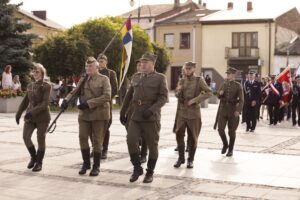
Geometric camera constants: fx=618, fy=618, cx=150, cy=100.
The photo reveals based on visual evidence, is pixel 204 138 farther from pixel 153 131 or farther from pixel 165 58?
pixel 165 58

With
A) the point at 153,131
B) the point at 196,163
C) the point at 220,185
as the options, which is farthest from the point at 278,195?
the point at 196,163

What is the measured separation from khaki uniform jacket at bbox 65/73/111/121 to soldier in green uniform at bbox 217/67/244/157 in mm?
3316

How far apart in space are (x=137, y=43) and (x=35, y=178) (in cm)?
2295

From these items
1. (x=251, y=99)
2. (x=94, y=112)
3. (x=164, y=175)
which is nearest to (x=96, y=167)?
(x=94, y=112)

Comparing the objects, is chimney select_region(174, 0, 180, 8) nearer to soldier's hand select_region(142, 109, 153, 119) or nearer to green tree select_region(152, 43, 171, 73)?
green tree select_region(152, 43, 171, 73)

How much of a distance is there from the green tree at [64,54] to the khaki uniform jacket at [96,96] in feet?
57.9

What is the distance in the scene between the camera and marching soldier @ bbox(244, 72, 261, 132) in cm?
1783

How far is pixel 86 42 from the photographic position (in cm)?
2769

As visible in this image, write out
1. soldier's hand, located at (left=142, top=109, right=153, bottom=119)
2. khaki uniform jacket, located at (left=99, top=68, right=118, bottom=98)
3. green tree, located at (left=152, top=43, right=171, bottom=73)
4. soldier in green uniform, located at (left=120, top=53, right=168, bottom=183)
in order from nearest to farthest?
soldier's hand, located at (left=142, top=109, right=153, bottom=119), soldier in green uniform, located at (left=120, top=53, right=168, bottom=183), khaki uniform jacket, located at (left=99, top=68, right=118, bottom=98), green tree, located at (left=152, top=43, right=171, bottom=73)

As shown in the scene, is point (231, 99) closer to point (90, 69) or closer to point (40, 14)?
point (90, 69)

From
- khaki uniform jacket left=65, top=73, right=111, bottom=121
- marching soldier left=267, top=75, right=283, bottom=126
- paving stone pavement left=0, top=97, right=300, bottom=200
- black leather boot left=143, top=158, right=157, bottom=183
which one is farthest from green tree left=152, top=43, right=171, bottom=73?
black leather boot left=143, top=158, right=157, bottom=183

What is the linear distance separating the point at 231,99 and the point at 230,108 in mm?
184

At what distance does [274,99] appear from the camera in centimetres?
2105

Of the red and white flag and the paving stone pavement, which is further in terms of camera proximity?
the red and white flag
